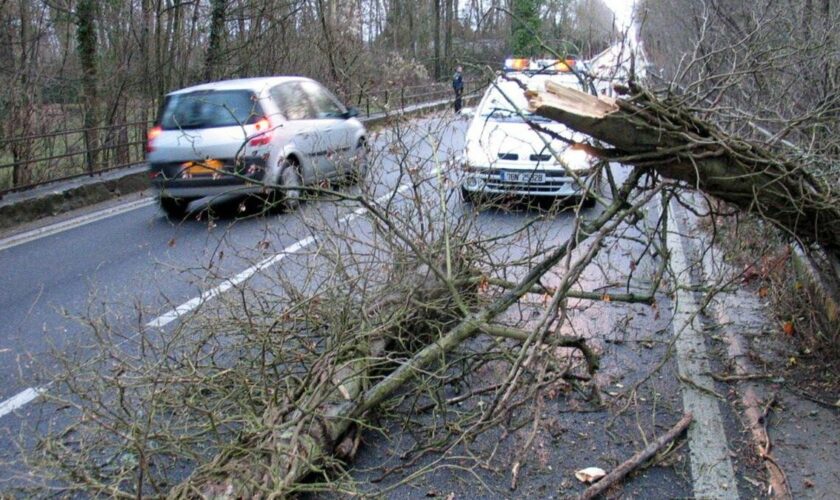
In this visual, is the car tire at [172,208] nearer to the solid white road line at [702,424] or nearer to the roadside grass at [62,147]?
the roadside grass at [62,147]

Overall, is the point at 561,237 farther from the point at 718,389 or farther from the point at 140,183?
the point at 140,183

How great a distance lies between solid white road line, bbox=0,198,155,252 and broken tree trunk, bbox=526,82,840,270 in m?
7.69

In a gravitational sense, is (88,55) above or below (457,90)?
above

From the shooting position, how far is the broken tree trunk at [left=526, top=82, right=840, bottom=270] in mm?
3988

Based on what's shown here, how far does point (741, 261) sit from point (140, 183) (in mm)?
10303

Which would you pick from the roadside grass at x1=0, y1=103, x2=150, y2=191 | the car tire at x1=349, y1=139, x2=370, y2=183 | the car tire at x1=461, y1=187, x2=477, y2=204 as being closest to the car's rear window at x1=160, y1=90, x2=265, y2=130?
the roadside grass at x1=0, y1=103, x2=150, y2=191

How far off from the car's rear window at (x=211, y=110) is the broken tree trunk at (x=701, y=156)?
709 cm

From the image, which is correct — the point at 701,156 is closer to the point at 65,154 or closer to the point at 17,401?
the point at 17,401

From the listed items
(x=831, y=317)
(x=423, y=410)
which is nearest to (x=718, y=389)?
(x=831, y=317)

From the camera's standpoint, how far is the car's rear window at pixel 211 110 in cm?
1045

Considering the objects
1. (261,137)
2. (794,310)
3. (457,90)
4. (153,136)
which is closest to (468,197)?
(794,310)

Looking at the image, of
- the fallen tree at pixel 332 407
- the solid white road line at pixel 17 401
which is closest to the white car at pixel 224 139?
the solid white road line at pixel 17 401

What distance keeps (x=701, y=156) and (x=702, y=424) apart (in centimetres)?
149

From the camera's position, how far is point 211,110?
10.6 meters
